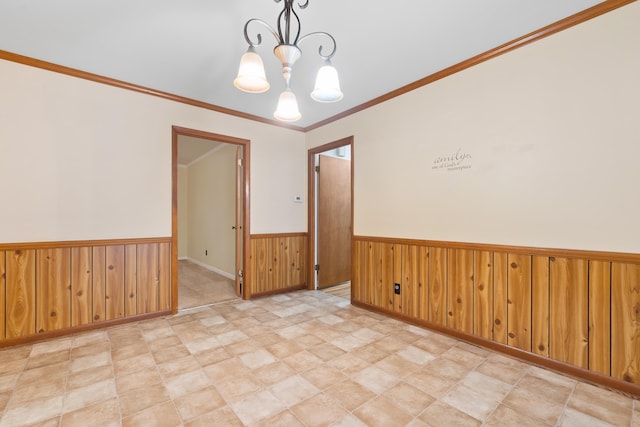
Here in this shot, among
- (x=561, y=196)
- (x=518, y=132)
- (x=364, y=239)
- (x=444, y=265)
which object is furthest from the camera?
(x=364, y=239)

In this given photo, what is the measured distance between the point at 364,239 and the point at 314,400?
1.96 metres

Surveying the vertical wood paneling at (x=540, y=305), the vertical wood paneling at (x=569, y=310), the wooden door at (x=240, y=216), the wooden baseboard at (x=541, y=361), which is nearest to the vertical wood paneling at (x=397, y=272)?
the wooden baseboard at (x=541, y=361)

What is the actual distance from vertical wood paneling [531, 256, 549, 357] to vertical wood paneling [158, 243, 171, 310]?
3.38 m

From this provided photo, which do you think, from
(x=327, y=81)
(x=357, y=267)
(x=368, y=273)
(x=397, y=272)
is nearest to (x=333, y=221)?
(x=357, y=267)

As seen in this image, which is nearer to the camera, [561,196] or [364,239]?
[561,196]

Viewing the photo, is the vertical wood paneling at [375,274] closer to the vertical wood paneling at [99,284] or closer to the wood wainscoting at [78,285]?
the wood wainscoting at [78,285]

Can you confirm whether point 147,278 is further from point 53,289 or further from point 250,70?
point 250,70

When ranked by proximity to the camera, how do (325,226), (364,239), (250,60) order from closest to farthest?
(250,60)
(364,239)
(325,226)

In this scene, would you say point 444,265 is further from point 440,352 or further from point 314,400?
point 314,400

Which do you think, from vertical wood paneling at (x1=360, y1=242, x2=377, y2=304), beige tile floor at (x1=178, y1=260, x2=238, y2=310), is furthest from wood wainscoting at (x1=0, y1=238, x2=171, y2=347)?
vertical wood paneling at (x1=360, y1=242, x2=377, y2=304)

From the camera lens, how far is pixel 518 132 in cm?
218

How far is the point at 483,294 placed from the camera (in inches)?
93.7

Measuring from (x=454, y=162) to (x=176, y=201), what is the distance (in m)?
2.90

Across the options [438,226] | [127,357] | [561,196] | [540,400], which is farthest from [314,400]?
[561,196]
